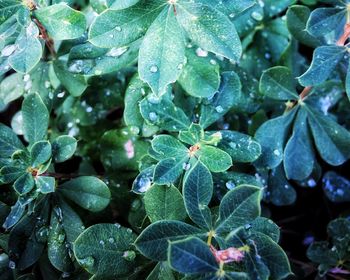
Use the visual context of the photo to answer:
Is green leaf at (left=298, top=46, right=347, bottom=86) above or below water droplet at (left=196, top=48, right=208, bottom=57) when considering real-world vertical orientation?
Answer: above

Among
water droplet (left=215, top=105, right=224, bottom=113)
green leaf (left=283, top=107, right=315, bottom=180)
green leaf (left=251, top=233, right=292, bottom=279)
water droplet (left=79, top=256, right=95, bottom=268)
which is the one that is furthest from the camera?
green leaf (left=283, top=107, right=315, bottom=180)

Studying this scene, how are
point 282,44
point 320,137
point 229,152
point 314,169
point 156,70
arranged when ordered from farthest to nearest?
1. point 282,44
2. point 314,169
3. point 320,137
4. point 229,152
5. point 156,70

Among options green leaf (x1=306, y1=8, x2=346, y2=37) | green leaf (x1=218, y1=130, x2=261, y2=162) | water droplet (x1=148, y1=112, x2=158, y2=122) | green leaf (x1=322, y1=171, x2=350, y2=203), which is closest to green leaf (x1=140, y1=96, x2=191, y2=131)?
water droplet (x1=148, y1=112, x2=158, y2=122)

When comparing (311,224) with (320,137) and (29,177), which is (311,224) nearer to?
(320,137)

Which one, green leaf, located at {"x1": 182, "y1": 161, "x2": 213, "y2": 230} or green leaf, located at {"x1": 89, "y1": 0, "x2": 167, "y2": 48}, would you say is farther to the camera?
green leaf, located at {"x1": 89, "y1": 0, "x2": 167, "y2": 48}

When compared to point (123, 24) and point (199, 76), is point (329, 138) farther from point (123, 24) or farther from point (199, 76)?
point (123, 24)

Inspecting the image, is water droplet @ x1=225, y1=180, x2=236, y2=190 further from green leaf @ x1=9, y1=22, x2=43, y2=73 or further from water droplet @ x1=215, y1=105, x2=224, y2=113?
green leaf @ x1=9, y1=22, x2=43, y2=73

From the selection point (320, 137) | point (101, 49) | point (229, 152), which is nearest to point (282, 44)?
point (320, 137)
